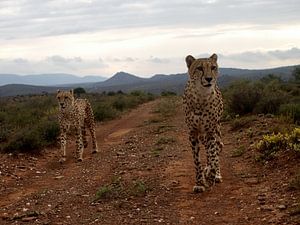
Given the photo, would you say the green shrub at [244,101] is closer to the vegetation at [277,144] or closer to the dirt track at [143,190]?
the dirt track at [143,190]

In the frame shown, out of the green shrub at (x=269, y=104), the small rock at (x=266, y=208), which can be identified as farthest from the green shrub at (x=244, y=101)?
the small rock at (x=266, y=208)

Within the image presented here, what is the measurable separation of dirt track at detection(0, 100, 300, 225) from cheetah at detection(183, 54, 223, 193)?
0.33m

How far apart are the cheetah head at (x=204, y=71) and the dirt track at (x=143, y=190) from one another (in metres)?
1.89

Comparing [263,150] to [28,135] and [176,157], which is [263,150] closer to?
[176,157]

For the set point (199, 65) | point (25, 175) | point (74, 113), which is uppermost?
point (199, 65)

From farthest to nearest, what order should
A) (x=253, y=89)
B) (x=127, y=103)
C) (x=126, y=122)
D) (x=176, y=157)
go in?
(x=127, y=103) < (x=126, y=122) < (x=253, y=89) < (x=176, y=157)

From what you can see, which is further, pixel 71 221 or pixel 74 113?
pixel 74 113

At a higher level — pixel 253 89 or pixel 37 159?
pixel 253 89

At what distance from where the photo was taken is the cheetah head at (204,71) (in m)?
8.47

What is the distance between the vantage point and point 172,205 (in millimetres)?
8203

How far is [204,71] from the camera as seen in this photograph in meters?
8.48

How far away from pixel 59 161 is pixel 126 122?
32.5 feet

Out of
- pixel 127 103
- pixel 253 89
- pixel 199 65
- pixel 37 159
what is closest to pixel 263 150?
pixel 199 65

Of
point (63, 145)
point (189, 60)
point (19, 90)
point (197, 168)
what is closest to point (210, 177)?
point (197, 168)
